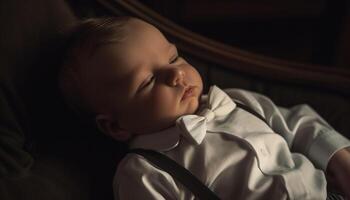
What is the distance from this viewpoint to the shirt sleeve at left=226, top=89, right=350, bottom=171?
97 cm

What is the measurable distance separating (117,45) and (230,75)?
0.38 metres

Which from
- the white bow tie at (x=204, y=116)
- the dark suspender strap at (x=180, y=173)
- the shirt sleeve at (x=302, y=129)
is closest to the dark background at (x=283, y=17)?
the shirt sleeve at (x=302, y=129)

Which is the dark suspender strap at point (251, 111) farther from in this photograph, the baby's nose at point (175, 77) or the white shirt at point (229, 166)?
the baby's nose at point (175, 77)

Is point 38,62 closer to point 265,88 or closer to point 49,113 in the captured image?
point 49,113

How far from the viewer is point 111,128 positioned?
36.0 inches

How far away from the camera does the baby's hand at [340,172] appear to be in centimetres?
93

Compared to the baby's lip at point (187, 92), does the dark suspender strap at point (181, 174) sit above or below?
below

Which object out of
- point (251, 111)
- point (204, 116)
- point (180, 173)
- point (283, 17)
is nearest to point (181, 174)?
point (180, 173)

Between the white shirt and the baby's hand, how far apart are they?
0.19ft

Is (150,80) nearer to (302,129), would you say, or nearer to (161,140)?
(161,140)

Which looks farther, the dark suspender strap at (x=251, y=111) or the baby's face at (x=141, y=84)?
the dark suspender strap at (x=251, y=111)

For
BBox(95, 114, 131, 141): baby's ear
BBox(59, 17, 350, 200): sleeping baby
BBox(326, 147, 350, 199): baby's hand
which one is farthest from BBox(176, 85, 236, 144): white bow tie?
BBox(326, 147, 350, 199): baby's hand

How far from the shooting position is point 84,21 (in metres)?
0.97

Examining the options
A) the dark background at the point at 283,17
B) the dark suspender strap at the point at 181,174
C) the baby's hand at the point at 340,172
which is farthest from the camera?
the dark background at the point at 283,17
